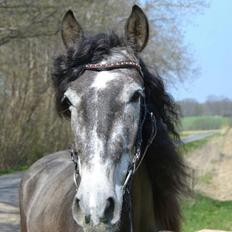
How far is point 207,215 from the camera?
38.4 ft

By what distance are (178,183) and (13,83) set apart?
1986 cm

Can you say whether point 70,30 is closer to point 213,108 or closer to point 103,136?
point 103,136

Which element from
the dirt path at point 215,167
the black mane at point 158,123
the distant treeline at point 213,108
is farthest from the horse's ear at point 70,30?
the distant treeline at point 213,108

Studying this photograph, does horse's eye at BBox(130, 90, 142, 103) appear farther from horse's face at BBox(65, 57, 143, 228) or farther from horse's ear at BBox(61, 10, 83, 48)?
horse's ear at BBox(61, 10, 83, 48)

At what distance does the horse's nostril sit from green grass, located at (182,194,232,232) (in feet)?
21.4

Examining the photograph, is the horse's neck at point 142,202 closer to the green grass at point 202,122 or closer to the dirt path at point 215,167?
the dirt path at point 215,167

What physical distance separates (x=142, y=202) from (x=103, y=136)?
81 centimetres

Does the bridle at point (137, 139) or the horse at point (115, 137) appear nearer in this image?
the horse at point (115, 137)

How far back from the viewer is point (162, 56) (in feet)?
94.2

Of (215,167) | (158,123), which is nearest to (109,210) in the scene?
(158,123)

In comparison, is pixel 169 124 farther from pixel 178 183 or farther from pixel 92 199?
pixel 92 199

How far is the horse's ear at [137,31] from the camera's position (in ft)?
12.8

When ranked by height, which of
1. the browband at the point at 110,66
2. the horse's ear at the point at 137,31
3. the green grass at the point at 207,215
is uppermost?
the horse's ear at the point at 137,31

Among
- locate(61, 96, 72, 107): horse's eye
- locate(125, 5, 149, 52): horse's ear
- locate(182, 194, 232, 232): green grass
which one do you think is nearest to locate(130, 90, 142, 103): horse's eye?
locate(61, 96, 72, 107): horse's eye
